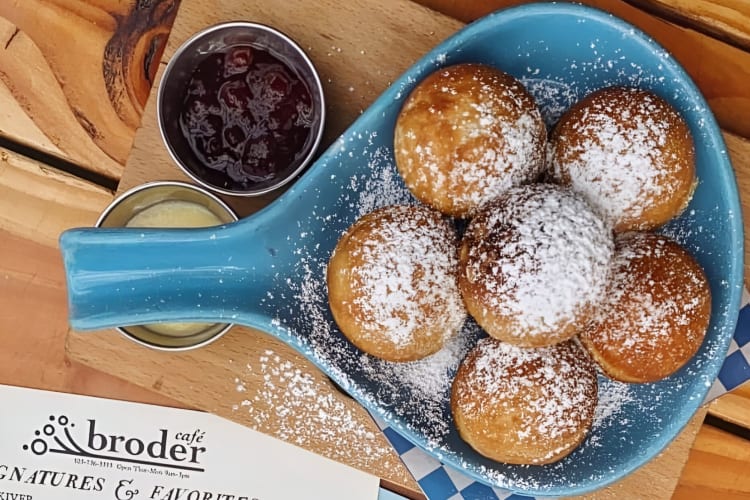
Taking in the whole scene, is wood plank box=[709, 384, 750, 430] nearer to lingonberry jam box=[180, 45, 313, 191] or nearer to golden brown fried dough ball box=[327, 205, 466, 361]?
golden brown fried dough ball box=[327, 205, 466, 361]

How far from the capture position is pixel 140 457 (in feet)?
4.33

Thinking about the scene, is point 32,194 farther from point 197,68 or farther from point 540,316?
point 540,316

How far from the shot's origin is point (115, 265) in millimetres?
942

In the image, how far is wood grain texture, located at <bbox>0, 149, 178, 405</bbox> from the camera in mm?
1303

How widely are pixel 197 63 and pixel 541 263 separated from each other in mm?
620

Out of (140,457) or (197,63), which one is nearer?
(197,63)

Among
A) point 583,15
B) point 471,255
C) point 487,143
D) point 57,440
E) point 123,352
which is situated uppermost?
point 583,15

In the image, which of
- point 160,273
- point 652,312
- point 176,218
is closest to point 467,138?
point 652,312

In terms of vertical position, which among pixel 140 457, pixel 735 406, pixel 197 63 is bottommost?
pixel 140 457

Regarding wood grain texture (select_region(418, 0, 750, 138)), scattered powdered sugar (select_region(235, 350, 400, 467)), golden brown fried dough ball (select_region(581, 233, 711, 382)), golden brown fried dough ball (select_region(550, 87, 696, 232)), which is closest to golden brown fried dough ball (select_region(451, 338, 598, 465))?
golden brown fried dough ball (select_region(581, 233, 711, 382))

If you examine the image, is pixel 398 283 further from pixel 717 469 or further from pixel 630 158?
pixel 717 469

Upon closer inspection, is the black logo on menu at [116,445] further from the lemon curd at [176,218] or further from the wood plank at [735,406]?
the wood plank at [735,406]

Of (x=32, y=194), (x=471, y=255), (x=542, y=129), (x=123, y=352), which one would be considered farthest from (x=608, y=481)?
(x=32, y=194)

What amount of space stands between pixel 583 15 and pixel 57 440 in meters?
1.11
